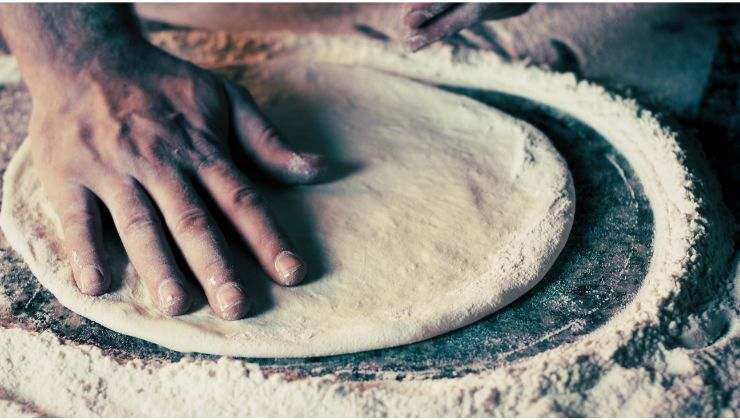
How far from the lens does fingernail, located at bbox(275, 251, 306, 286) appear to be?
47.6 inches

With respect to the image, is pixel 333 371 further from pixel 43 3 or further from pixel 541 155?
pixel 43 3

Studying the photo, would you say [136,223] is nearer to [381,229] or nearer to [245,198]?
[245,198]

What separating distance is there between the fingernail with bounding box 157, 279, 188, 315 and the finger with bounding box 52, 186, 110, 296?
12 centimetres

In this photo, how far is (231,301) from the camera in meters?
1.16

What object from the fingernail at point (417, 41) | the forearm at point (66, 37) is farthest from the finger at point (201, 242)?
the fingernail at point (417, 41)

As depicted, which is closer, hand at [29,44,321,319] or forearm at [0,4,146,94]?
hand at [29,44,321,319]

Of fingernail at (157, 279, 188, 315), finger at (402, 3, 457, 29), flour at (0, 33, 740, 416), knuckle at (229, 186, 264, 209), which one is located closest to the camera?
flour at (0, 33, 740, 416)

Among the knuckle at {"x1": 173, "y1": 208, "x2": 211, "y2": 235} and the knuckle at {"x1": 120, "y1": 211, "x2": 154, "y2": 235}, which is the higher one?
the knuckle at {"x1": 173, "y1": 208, "x2": 211, "y2": 235}

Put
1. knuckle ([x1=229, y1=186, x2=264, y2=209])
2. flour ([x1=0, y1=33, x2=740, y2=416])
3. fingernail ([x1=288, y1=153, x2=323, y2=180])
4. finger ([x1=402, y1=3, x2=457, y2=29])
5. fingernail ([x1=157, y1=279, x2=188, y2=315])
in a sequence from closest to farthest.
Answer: flour ([x1=0, y1=33, x2=740, y2=416])
fingernail ([x1=157, y1=279, x2=188, y2=315])
knuckle ([x1=229, y1=186, x2=264, y2=209])
fingernail ([x1=288, y1=153, x2=323, y2=180])
finger ([x1=402, y1=3, x2=457, y2=29])

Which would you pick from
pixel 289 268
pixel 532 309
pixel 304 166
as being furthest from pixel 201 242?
pixel 532 309

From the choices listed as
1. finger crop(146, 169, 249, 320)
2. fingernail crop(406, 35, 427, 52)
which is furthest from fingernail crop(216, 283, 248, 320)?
fingernail crop(406, 35, 427, 52)

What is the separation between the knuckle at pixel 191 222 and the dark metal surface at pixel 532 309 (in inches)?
7.6

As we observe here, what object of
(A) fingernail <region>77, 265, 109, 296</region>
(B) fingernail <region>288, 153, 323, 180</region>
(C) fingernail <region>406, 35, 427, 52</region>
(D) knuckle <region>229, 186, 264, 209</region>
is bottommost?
→ (A) fingernail <region>77, 265, 109, 296</region>

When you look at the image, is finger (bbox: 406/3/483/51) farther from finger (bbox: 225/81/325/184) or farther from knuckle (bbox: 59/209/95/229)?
knuckle (bbox: 59/209/95/229)
